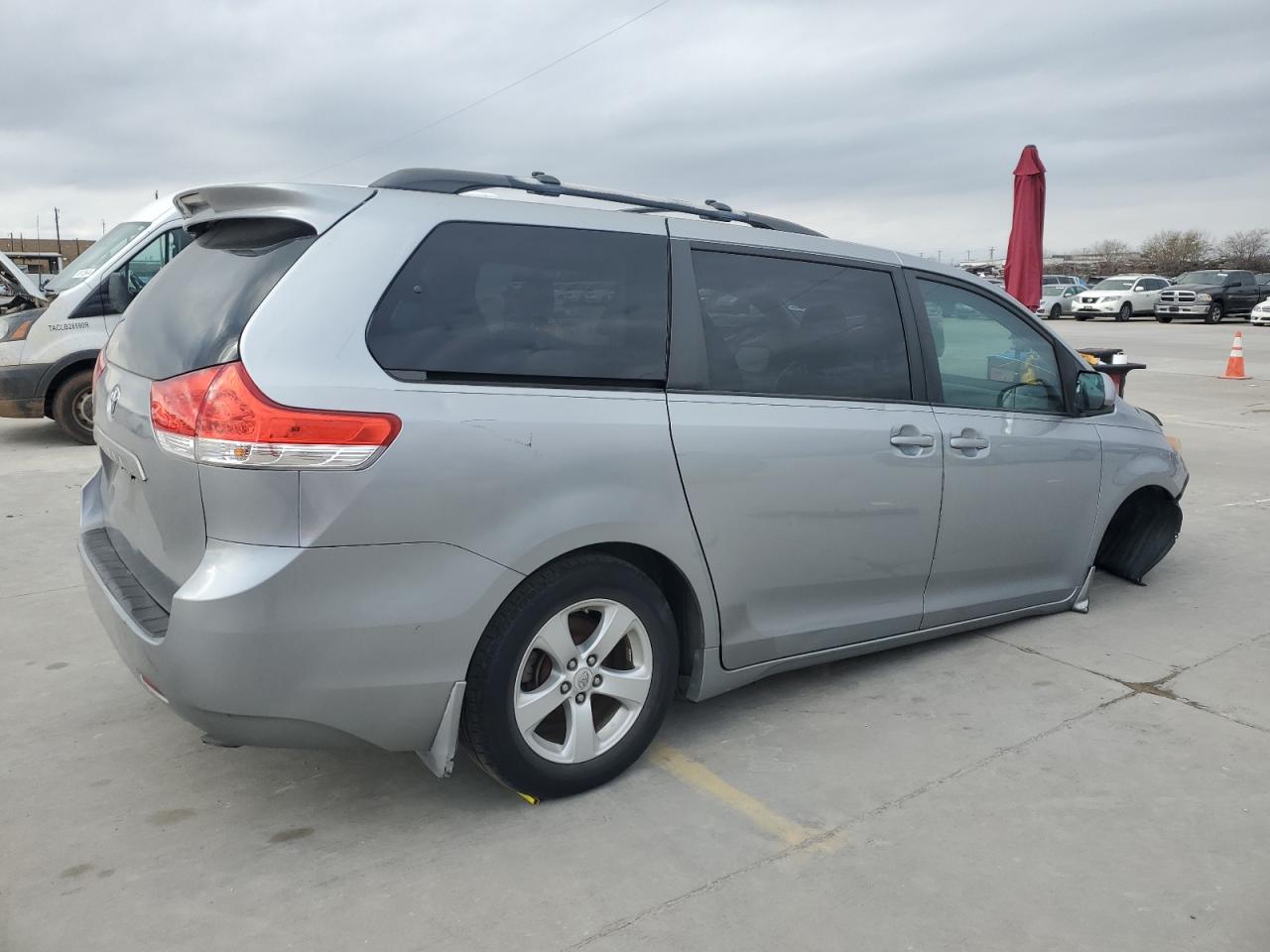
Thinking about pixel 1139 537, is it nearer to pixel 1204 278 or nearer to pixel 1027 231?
pixel 1027 231

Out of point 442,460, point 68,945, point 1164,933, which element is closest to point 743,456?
point 442,460

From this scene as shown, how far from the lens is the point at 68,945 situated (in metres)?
2.46

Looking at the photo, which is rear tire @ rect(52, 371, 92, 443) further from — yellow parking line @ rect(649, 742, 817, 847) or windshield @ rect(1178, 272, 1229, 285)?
windshield @ rect(1178, 272, 1229, 285)

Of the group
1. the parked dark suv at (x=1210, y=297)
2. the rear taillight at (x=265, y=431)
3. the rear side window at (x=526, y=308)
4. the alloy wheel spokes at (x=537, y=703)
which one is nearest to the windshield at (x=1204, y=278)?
the parked dark suv at (x=1210, y=297)

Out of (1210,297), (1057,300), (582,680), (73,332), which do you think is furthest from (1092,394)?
(1057,300)

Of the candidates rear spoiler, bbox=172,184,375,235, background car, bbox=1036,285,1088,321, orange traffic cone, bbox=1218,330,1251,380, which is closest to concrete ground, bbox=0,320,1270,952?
rear spoiler, bbox=172,184,375,235

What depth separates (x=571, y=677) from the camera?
3018mm

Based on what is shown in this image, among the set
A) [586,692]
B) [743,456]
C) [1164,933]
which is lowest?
[1164,933]

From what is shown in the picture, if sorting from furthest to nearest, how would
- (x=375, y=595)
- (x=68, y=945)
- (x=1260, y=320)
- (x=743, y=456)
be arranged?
(x=1260, y=320) → (x=743, y=456) → (x=375, y=595) → (x=68, y=945)

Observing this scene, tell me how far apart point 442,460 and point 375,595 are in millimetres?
376

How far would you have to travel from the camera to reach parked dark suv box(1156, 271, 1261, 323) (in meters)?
31.7

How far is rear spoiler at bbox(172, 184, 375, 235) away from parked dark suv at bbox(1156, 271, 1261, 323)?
33808 millimetres

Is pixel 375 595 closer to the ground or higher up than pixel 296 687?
higher up

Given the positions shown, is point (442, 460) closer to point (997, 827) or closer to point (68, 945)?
point (68, 945)
